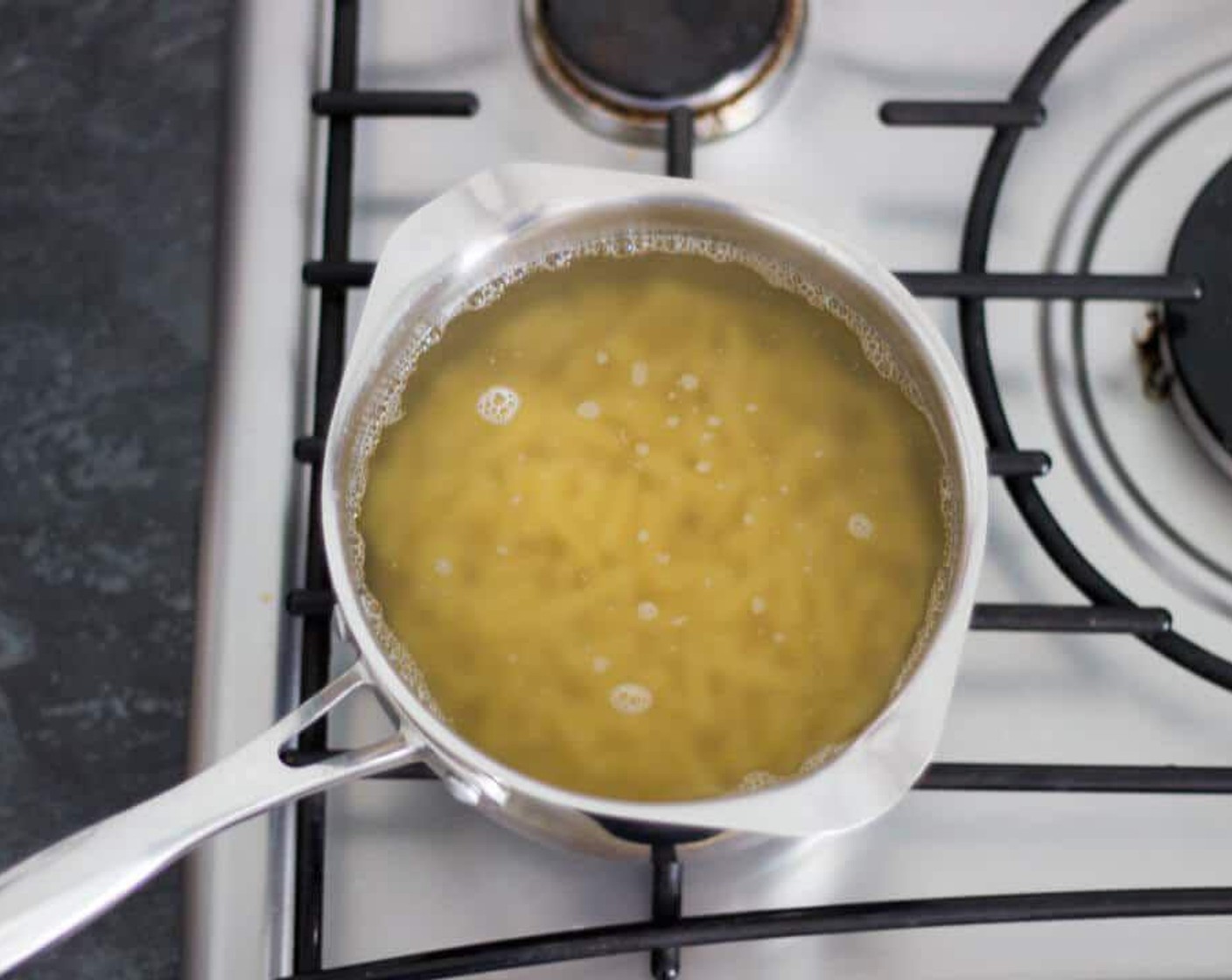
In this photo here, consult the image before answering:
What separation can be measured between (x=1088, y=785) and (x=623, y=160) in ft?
0.83

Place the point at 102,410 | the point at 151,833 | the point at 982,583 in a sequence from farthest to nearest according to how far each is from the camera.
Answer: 1. the point at 102,410
2. the point at 982,583
3. the point at 151,833

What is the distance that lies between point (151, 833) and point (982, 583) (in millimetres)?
260

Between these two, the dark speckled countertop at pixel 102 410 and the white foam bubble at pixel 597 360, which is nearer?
the white foam bubble at pixel 597 360

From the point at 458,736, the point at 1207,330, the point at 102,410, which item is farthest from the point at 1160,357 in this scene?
the point at 102,410

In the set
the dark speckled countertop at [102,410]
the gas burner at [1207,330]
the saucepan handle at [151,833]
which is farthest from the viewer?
the dark speckled countertop at [102,410]

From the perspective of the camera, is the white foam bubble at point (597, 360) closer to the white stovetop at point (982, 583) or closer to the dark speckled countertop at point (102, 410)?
the white stovetop at point (982, 583)

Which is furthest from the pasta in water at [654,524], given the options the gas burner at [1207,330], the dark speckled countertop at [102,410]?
the dark speckled countertop at [102,410]

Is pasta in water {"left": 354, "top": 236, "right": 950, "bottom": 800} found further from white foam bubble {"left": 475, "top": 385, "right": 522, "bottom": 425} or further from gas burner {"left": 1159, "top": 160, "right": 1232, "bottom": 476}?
gas burner {"left": 1159, "top": 160, "right": 1232, "bottom": 476}

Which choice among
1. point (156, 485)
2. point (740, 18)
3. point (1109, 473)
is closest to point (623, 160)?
point (740, 18)

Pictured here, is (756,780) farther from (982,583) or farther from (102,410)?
(102,410)

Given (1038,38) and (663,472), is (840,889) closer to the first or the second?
(663,472)

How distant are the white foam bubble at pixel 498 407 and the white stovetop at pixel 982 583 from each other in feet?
0.23

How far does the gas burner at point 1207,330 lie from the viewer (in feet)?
1.47

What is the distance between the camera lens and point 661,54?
47cm
